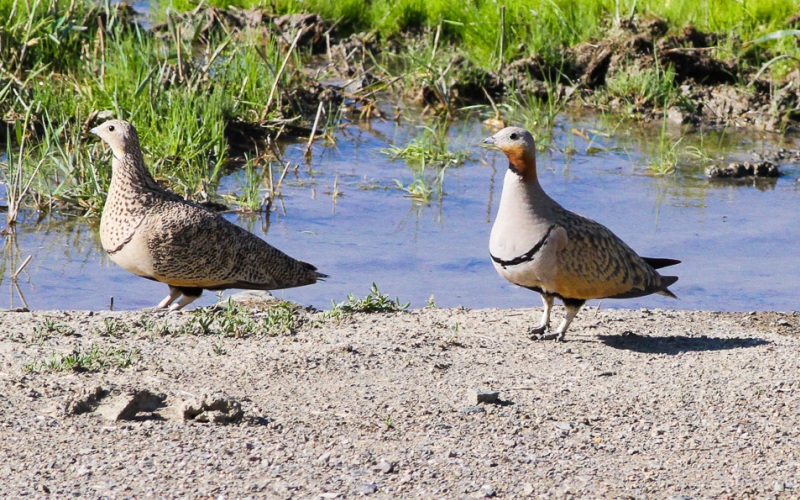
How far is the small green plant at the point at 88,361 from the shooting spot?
4852 millimetres

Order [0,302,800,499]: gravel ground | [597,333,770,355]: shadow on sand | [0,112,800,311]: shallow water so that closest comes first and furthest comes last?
1. [0,302,800,499]: gravel ground
2. [597,333,770,355]: shadow on sand
3. [0,112,800,311]: shallow water

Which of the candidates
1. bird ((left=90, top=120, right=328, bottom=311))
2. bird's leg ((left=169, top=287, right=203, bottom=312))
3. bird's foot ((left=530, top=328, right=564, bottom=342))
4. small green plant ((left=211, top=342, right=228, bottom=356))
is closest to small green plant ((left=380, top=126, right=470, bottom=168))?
bird ((left=90, top=120, right=328, bottom=311))

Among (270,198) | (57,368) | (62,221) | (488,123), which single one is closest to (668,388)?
(57,368)

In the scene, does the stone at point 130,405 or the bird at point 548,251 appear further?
the bird at point 548,251

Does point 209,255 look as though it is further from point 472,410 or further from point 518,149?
point 472,410

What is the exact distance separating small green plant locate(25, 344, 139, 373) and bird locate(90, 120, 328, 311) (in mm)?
1128

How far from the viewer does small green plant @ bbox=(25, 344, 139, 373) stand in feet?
15.9

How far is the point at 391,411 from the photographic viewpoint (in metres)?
4.61

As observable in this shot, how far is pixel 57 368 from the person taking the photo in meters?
4.85

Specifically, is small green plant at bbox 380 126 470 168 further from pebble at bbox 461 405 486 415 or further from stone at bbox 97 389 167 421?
stone at bbox 97 389 167 421

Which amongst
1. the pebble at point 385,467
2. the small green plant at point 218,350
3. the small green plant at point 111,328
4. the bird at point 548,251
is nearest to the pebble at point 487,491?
the pebble at point 385,467

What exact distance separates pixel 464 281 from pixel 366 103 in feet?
13.7

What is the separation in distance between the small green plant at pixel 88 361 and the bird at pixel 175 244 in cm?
113

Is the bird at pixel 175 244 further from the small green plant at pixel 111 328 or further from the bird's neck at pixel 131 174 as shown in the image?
the small green plant at pixel 111 328
